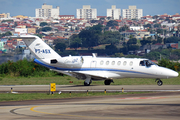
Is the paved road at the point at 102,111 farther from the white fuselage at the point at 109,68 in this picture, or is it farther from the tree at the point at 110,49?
the tree at the point at 110,49

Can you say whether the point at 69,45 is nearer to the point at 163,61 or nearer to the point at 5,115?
the point at 163,61

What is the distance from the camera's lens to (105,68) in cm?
3784

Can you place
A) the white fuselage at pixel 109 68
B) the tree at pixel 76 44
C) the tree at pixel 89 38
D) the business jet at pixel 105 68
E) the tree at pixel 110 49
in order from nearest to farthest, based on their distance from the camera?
the white fuselage at pixel 109 68
the business jet at pixel 105 68
the tree at pixel 110 49
the tree at pixel 76 44
the tree at pixel 89 38

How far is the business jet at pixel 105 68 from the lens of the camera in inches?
1423

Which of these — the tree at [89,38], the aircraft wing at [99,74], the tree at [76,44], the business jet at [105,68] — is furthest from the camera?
the tree at [89,38]

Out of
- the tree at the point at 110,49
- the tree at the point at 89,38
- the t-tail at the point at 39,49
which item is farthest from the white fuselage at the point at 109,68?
the tree at the point at 89,38

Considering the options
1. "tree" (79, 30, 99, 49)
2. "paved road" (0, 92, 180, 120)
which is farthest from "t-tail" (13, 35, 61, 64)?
"tree" (79, 30, 99, 49)

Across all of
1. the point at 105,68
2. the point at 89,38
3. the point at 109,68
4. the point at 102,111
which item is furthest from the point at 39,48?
the point at 89,38

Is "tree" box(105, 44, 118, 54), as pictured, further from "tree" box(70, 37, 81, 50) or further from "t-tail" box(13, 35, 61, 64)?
"t-tail" box(13, 35, 61, 64)

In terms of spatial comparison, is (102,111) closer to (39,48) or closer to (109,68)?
(109,68)

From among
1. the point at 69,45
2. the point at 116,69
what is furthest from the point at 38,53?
the point at 69,45

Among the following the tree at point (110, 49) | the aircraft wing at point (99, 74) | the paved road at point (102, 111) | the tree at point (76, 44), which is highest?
the tree at point (76, 44)

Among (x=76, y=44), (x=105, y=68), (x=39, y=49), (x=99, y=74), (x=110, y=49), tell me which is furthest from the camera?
(x=76, y=44)

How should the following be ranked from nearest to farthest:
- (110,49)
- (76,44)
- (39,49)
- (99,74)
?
(99,74) → (39,49) → (110,49) → (76,44)
